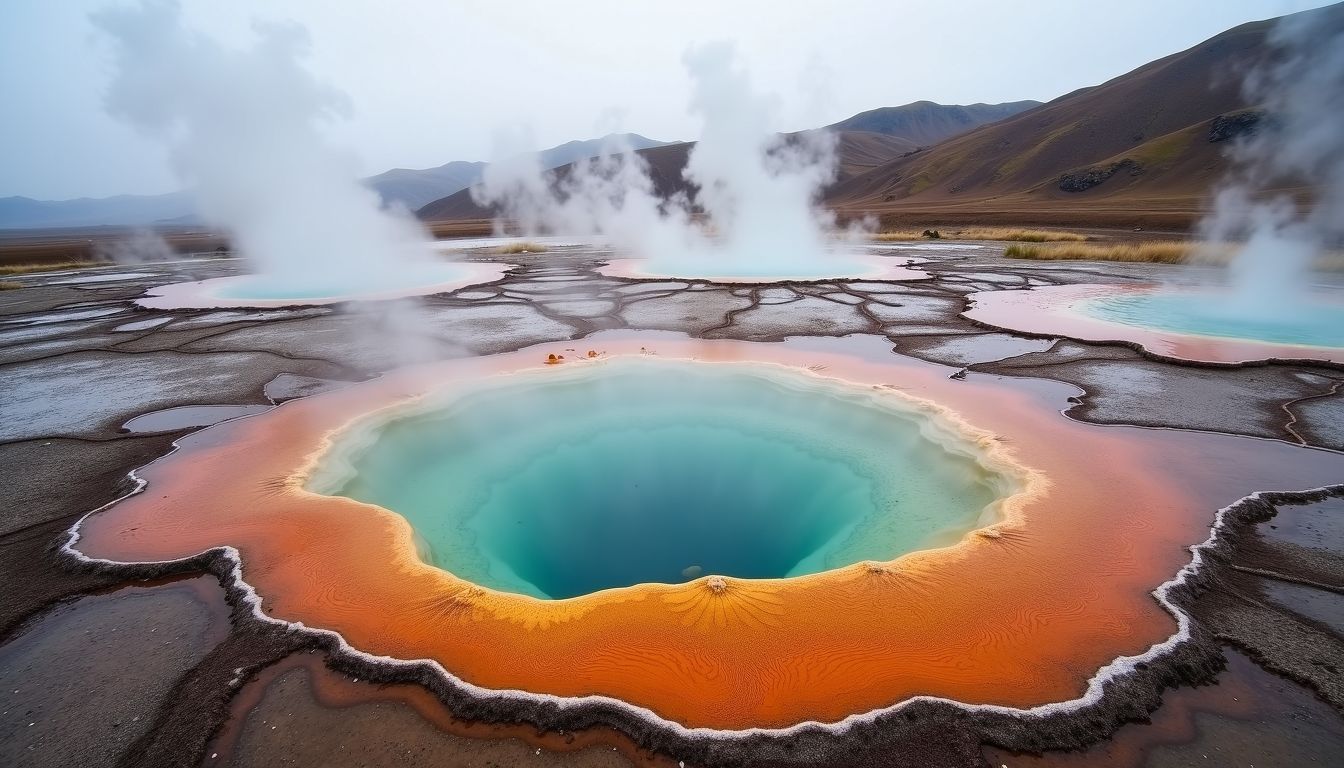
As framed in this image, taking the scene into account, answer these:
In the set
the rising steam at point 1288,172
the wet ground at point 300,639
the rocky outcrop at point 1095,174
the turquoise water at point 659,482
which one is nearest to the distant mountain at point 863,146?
the rocky outcrop at point 1095,174

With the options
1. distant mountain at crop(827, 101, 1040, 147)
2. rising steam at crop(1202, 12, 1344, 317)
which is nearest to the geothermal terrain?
rising steam at crop(1202, 12, 1344, 317)

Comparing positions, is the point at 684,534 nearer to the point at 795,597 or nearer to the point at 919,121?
the point at 795,597

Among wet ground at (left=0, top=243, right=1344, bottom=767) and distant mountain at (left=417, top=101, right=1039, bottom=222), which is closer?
wet ground at (left=0, top=243, right=1344, bottom=767)

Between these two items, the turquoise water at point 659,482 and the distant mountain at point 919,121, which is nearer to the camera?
the turquoise water at point 659,482

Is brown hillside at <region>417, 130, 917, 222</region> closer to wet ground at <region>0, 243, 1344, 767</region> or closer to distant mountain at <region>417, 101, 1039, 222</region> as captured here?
distant mountain at <region>417, 101, 1039, 222</region>

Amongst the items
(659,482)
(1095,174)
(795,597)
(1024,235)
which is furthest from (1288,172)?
(795,597)

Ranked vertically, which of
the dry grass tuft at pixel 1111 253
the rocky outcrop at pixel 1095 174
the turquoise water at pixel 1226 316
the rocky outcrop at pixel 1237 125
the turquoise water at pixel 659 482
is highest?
the rocky outcrop at pixel 1237 125

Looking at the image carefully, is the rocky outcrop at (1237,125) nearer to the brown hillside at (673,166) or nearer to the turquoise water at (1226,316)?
the brown hillside at (673,166)
